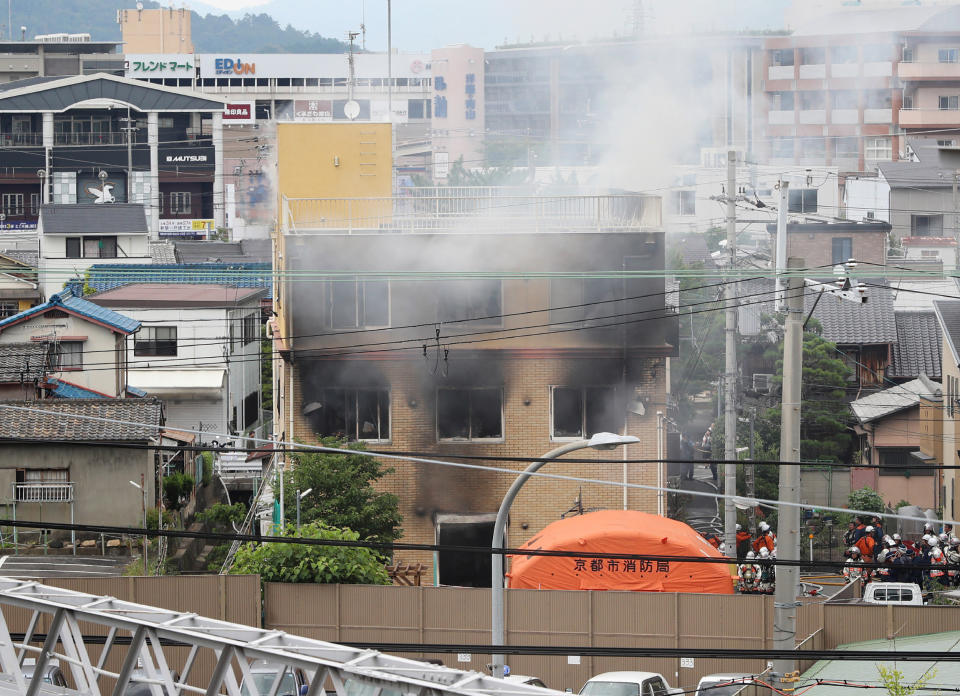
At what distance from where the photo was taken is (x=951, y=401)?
25.2 metres

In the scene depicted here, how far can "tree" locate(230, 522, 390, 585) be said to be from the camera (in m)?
15.8

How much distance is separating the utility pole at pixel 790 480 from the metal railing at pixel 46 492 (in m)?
Result: 12.0

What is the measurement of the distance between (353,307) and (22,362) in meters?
6.55

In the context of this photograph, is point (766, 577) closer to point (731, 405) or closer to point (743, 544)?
point (743, 544)

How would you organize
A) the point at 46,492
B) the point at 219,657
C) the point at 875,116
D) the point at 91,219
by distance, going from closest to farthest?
the point at 219,657 < the point at 46,492 < the point at 91,219 < the point at 875,116

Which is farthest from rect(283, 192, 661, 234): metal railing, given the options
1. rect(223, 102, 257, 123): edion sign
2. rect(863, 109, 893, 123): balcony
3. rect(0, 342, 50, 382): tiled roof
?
rect(223, 102, 257, 123): edion sign

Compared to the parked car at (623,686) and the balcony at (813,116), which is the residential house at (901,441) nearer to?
the parked car at (623,686)

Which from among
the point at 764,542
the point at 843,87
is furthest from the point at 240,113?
the point at 764,542

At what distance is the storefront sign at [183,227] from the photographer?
215ft

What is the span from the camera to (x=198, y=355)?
105 ft

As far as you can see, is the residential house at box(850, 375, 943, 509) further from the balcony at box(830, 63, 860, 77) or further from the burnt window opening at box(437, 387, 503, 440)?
the balcony at box(830, 63, 860, 77)

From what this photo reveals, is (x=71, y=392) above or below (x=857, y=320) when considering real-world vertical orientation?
below

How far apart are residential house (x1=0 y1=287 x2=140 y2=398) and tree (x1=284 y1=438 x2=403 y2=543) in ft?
28.2

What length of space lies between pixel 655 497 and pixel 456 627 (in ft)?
20.9
